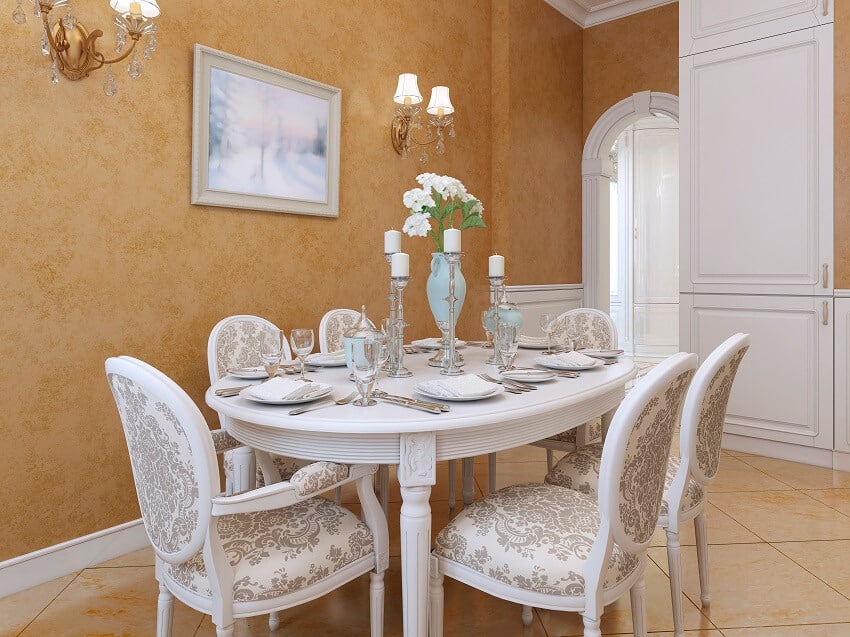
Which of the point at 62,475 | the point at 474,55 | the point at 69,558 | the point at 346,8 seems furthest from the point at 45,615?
the point at 474,55

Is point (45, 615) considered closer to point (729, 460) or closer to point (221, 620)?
point (221, 620)

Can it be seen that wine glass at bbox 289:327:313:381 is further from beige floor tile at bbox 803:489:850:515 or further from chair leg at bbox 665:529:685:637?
beige floor tile at bbox 803:489:850:515

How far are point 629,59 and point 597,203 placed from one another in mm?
1233

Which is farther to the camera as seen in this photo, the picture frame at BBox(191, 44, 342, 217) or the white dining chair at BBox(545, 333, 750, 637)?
the picture frame at BBox(191, 44, 342, 217)

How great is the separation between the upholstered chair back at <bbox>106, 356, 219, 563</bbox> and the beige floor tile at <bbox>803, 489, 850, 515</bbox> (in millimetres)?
2908

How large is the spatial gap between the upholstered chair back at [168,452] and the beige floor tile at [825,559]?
2155 millimetres

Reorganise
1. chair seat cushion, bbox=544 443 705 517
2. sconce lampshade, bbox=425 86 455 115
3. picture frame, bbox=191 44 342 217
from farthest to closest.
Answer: sconce lampshade, bbox=425 86 455 115
picture frame, bbox=191 44 342 217
chair seat cushion, bbox=544 443 705 517

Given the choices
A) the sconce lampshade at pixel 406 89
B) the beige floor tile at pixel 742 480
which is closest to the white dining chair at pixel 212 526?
the beige floor tile at pixel 742 480

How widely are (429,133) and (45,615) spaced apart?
3.30 m

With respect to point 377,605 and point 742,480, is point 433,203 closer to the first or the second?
point 377,605

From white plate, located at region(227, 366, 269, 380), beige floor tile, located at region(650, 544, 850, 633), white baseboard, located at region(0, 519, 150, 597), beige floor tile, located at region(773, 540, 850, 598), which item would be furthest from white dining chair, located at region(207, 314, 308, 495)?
beige floor tile, located at region(773, 540, 850, 598)

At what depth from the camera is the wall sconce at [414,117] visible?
11.7ft

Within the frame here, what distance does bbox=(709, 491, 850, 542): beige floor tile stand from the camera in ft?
8.63

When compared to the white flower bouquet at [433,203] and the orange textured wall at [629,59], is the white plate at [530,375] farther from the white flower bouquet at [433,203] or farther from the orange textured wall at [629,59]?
the orange textured wall at [629,59]
